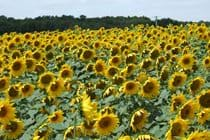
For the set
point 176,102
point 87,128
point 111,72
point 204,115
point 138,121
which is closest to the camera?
point 87,128

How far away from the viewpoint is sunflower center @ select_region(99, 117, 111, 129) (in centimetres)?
476

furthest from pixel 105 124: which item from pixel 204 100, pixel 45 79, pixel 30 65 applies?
pixel 30 65

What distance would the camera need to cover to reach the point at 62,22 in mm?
24281

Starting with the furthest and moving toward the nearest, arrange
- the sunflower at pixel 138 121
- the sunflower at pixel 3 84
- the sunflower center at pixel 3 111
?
the sunflower at pixel 3 84, the sunflower center at pixel 3 111, the sunflower at pixel 138 121

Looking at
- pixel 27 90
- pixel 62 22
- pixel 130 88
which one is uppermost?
pixel 130 88

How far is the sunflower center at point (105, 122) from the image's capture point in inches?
187

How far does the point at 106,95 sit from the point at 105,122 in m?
2.12

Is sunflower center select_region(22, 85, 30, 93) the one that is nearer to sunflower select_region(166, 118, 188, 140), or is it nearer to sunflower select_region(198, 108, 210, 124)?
sunflower select_region(198, 108, 210, 124)

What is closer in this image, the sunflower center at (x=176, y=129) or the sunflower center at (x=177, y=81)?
the sunflower center at (x=176, y=129)

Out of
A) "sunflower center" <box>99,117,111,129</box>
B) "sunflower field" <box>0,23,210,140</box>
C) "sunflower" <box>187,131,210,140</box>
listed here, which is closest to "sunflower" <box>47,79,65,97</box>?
"sunflower field" <box>0,23,210,140</box>

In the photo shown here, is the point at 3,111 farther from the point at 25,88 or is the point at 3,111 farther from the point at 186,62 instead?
the point at 186,62

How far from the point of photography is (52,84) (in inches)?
279

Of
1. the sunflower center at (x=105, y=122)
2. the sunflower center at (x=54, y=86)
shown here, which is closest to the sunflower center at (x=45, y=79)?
the sunflower center at (x=54, y=86)

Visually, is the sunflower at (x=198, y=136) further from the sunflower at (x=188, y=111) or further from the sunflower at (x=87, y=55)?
the sunflower at (x=87, y=55)
